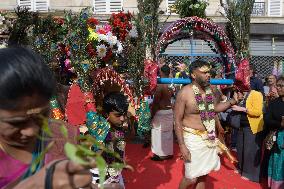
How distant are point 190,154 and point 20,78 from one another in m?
A: 3.76

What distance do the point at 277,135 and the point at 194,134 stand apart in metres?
1.15

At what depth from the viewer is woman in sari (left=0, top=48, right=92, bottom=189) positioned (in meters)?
1.23

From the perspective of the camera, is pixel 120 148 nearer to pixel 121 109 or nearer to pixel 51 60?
A: pixel 121 109

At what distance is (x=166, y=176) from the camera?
20.0ft

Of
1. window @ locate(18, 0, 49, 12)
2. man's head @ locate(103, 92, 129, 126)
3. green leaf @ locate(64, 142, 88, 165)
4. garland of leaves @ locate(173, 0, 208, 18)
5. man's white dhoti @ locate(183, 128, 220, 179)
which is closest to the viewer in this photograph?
green leaf @ locate(64, 142, 88, 165)

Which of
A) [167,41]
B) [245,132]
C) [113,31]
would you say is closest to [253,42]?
[167,41]

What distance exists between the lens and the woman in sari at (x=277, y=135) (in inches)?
206

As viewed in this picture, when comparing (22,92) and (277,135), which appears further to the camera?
(277,135)

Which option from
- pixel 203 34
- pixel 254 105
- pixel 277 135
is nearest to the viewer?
pixel 277 135

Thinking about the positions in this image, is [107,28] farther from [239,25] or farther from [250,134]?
[239,25]

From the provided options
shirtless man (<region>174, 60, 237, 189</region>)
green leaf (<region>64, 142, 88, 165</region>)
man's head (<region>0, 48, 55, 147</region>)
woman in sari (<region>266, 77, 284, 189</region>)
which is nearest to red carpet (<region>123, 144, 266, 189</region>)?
woman in sari (<region>266, 77, 284, 189</region>)


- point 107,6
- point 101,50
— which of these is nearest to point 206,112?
point 101,50

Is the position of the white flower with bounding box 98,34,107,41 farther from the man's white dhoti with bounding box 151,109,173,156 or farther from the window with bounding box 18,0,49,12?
the window with bounding box 18,0,49,12

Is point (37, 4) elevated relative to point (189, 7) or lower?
elevated
